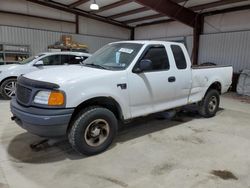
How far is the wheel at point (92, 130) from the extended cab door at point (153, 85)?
523 mm

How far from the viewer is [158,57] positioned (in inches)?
168

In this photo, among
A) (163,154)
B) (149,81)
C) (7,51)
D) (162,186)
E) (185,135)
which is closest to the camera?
(162,186)

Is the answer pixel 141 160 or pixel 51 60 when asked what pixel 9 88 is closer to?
pixel 51 60

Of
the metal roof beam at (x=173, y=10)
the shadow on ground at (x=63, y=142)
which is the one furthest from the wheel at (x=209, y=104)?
the metal roof beam at (x=173, y=10)

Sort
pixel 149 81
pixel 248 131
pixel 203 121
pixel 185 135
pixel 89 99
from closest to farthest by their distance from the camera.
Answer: pixel 89 99 → pixel 149 81 → pixel 185 135 → pixel 248 131 → pixel 203 121

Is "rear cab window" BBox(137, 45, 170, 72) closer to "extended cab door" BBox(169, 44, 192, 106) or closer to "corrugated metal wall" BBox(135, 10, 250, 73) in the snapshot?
"extended cab door" BBox(169, 44, 192, 106)

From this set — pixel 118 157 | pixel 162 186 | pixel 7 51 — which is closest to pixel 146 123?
pixel 118 157

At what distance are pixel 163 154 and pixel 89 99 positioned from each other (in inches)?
55.5

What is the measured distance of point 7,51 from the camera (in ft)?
37.5

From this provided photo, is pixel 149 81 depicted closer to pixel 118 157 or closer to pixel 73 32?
pixel 118 157

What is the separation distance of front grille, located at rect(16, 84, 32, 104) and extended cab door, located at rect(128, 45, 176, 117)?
153cm

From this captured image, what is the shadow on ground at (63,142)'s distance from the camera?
134 inches

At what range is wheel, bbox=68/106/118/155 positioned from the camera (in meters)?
3.25

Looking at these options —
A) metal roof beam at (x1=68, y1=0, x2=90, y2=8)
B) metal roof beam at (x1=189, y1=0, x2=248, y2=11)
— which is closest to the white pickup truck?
metal roof beam at (x1=189, y1=0, x2=248, y2=11)
